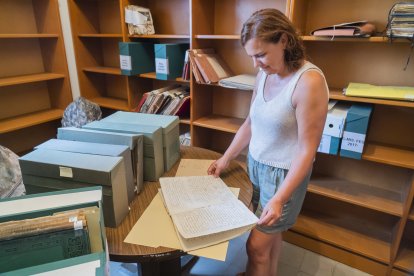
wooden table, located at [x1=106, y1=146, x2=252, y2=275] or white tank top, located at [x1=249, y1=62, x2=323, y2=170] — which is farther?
white tank top, located at [x1=249, y1=62, x2=323, y2=170]

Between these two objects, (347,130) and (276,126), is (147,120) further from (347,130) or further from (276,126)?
(347,130)

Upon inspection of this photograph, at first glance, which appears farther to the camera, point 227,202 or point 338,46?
point 338,46

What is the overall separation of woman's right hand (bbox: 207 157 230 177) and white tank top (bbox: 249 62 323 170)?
0.14m

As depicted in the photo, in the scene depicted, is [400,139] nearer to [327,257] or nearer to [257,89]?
[327,257]

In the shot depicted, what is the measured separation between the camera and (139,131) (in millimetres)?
1175

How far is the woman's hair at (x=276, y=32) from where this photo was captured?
1026mm

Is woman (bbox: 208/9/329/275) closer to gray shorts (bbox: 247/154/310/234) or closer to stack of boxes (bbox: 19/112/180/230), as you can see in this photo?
gray shorts (bbox: 247/154/310/234)

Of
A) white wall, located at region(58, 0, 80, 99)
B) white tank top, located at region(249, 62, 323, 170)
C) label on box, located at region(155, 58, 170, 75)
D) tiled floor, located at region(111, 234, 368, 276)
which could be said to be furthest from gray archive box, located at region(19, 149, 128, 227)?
white wall, located at region(58, 0, 80, 99)

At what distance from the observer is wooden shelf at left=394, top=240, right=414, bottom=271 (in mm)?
1681

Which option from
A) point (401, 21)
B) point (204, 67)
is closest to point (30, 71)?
point (204, 67)

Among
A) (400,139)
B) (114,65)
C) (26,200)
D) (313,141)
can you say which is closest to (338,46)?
(400,139)

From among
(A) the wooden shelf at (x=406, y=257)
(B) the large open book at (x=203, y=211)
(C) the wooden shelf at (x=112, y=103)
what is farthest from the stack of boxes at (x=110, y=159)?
(A) the wooden shelf at (x=406, y=257)

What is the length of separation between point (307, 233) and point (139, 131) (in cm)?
143

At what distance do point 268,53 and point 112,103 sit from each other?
2.06 meters
